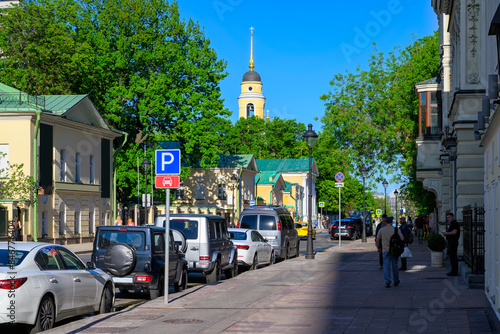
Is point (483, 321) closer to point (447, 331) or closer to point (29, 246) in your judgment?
point (447, 331)

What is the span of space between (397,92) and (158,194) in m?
19.1

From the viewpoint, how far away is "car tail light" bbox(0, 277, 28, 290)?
34.3 ft

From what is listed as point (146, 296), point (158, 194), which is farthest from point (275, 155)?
point (146, 296)

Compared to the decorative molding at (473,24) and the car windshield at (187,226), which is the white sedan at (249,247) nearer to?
the car windshield at (187,226)

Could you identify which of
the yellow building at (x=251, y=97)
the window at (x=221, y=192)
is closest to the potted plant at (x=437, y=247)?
the window at (x=221, y=192)

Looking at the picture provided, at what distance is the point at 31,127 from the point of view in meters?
42.3

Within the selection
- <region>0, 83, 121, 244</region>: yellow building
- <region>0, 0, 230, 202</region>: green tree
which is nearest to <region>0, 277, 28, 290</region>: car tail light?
<region>0, 83, 121, 244</region>: yellow building

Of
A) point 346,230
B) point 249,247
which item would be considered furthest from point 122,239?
point 346,230

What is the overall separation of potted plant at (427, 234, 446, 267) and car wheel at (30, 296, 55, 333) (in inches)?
611

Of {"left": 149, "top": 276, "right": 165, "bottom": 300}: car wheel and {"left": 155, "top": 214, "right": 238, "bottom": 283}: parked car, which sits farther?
{"left": 155, "top": 214, "right": 238, "bottom": 283}: parked car

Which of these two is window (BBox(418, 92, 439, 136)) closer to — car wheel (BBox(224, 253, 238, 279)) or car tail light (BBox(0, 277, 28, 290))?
car wheel (BBox(224, 253, 238, 279))

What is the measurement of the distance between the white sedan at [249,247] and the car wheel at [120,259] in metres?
8.31

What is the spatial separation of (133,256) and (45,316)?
14.9ft

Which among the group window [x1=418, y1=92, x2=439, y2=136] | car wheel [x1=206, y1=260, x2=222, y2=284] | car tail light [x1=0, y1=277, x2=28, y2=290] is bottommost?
car wheel [x1=206, y1=260, x2=222, y2=284]
